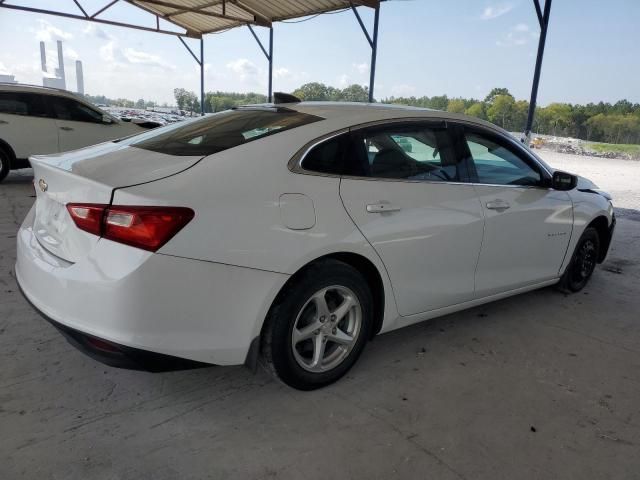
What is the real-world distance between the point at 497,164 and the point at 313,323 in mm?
1790

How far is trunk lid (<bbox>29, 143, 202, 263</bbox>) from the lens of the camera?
6.53 ft

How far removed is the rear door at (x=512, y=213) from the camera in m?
3.10

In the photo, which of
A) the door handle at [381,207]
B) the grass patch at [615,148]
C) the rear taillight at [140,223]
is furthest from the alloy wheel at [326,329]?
the grass patch at [615,148]

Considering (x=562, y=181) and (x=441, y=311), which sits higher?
(x=562, y=181)

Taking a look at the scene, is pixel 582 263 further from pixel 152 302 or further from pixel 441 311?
pixel 152 302

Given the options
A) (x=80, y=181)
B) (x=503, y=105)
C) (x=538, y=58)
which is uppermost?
(x=503, y=105)

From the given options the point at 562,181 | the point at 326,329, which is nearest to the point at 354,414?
the point at 326,329

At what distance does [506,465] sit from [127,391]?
1.86 metres

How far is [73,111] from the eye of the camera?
8.89 m

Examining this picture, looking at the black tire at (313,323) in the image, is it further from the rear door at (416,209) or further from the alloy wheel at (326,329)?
the rear door at (416,209)

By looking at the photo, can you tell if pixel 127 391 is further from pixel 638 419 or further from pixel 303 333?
pixel 638 419

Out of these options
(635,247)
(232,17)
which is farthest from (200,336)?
(232,17)

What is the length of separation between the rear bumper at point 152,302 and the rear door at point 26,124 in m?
7.56

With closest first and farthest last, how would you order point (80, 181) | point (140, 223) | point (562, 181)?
point (140, 223) → point (80, 181) → point (562, 181)
